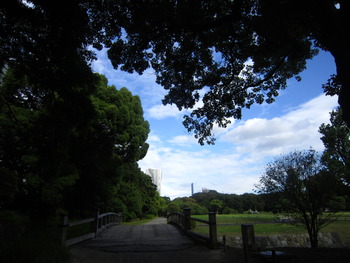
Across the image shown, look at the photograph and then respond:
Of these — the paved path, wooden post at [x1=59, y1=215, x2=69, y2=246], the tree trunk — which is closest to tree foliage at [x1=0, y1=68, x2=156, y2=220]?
wooden post at [x1=59, y1=215, x2=69, y2=246]

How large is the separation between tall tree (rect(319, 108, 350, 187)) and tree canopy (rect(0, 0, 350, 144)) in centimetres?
491

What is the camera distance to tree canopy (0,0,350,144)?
4582 mm

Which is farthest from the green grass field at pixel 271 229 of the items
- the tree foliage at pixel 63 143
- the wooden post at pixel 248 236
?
the tree foliage at pixel 63 143

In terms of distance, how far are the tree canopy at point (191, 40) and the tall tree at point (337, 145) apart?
4.91 metres

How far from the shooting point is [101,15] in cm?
654

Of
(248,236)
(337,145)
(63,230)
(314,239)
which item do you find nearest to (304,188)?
(314,239)

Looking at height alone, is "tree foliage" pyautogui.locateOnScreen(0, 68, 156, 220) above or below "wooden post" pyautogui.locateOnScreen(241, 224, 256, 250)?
above

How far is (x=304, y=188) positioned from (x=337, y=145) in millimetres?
16544

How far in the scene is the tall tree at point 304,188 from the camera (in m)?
10.4

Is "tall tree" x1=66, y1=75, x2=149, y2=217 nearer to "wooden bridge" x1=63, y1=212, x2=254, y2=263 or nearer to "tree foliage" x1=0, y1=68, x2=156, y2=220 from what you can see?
"tree foliage" x1=0, y1=68, x2=156, y2=220

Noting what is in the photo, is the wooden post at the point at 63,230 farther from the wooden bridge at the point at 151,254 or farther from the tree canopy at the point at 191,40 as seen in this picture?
the tree canopy at the point at 191,40

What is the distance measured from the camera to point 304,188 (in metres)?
10.6

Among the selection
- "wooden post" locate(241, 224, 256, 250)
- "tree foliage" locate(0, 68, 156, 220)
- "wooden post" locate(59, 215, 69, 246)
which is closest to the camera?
"tree foliage" locate(0, 68, 156, 220)

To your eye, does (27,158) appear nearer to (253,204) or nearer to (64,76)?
(64,76)
